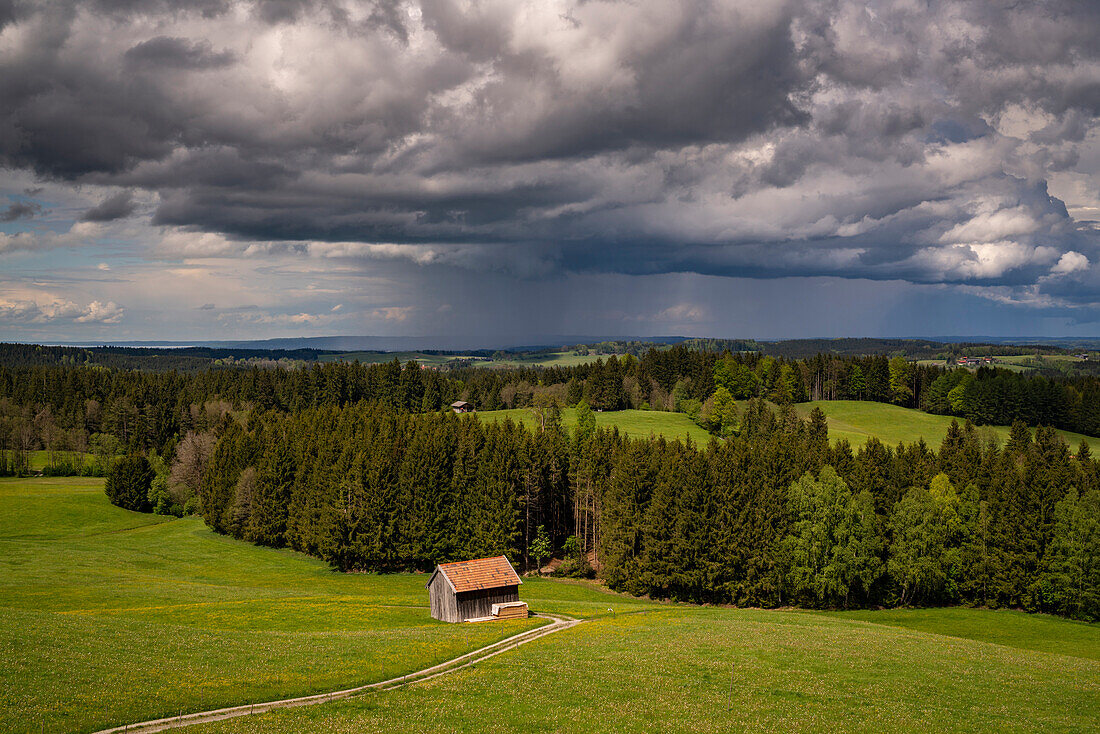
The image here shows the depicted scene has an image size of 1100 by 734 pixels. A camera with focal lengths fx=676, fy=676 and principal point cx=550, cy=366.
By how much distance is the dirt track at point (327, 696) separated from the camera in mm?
24062

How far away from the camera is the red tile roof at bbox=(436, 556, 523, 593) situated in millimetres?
54219

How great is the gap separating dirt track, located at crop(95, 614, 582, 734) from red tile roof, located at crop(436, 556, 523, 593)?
9.76 m

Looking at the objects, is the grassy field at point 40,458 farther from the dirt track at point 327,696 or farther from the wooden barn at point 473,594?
the dirt track at point 327,696

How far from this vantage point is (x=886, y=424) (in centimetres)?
17100

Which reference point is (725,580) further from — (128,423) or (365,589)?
(128,423)

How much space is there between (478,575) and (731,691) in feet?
95.7

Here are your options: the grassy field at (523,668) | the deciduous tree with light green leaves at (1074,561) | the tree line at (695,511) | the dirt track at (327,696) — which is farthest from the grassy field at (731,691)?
the deciduous tree with light green leaves at (1074,561)

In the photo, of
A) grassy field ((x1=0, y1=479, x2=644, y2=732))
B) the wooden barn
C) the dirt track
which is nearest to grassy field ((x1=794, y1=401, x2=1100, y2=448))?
grassy field ((x1=0, y1=479, x2=644, y2=732))

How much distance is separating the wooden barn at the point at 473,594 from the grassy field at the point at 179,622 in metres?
2.00

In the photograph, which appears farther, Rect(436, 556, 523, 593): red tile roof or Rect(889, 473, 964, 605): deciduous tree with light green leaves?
Rect(889, 473, 964, 605): deciduous tree with light green leaves

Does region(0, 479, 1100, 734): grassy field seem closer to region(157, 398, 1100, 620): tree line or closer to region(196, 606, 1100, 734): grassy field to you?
region(196, 606, 1100, 734): grassy field

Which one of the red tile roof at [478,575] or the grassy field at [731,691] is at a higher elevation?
the grassy field at [731,691]

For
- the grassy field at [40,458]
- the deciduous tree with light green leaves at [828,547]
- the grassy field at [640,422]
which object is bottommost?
the grassy field at [40,458]

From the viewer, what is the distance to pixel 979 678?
34250 millimetres
